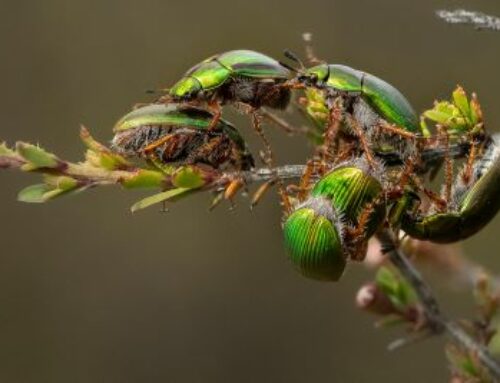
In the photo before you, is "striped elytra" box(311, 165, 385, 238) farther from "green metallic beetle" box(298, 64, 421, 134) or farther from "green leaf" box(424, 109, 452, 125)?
"green leaf" box(424, 109, 452, 125)

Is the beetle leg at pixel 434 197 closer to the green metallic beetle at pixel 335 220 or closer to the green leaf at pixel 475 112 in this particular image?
the green metallic beetle at pixel 335 220

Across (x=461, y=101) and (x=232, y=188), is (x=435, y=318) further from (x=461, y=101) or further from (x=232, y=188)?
(x=232, y=188)

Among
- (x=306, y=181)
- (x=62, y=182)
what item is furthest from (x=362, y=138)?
(x=62, y=182)

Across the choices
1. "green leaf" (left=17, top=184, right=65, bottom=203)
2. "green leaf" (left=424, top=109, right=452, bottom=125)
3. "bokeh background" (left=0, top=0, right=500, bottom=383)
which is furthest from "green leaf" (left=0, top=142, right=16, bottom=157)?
"bokeh background" (left=0, top=0, right=500, bottom=383)

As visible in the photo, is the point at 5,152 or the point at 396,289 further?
the point at 396,289

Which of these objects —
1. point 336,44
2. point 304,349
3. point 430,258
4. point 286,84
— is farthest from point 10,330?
point 286,84

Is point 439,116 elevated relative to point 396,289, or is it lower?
elevated

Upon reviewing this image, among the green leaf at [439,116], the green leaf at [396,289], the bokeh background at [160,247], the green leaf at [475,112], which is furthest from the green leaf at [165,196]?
the bokeh background at [160,247]
